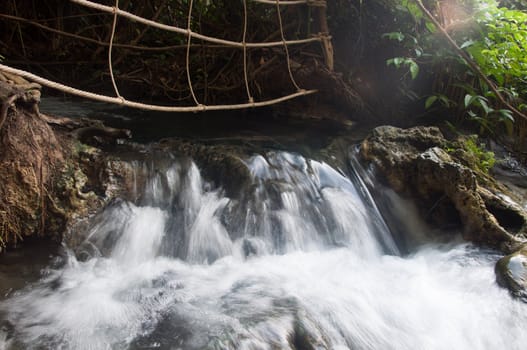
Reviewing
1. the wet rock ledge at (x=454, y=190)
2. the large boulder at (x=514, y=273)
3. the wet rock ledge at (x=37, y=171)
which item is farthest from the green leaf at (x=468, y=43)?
the wet rock ledge at (x=37, y=171)

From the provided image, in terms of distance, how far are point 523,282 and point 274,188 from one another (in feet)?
5.89

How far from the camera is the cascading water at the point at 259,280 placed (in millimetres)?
1919

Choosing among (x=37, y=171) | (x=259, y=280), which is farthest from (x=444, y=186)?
(x=37, y=171)

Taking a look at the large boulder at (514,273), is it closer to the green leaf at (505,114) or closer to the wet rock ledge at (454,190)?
the wet rock ledge at (454,190)

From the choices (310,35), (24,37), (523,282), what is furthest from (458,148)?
(24,37)

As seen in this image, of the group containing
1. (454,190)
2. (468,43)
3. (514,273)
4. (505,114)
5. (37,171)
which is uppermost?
(468,43)

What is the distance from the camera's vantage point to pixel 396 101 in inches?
203

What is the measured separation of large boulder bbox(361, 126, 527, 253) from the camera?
113 inches

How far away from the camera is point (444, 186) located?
3.09 meters

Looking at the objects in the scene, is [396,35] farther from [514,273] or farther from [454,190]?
[514,273]

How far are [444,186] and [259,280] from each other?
171cm

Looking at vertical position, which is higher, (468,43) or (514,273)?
(468,43)

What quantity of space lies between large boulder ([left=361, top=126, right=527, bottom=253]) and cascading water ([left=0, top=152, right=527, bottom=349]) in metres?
0.21

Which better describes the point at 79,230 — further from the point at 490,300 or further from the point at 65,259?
the point at 490,300
